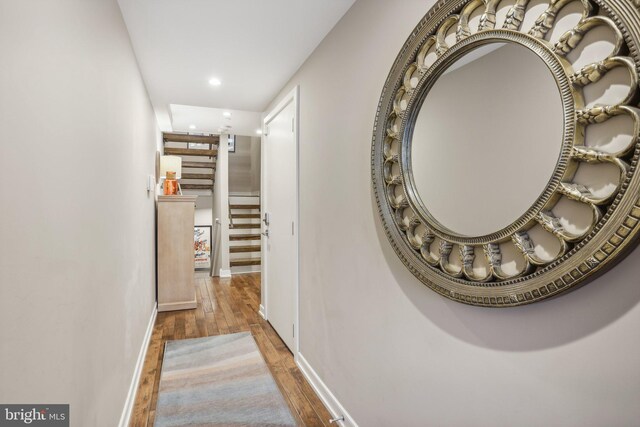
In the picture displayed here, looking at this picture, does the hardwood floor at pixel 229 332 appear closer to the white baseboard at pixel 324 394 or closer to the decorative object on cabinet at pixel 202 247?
the white baseboard at pixel 324 394

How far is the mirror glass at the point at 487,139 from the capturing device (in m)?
0.84

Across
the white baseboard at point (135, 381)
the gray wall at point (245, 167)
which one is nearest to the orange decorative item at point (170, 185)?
the white baseboard at point (135, 381)

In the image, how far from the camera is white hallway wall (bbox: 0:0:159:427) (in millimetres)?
732

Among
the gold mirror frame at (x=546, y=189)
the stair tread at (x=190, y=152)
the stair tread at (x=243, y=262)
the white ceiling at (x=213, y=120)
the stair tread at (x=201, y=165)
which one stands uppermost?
the white ceiling at (x=213, y=120)

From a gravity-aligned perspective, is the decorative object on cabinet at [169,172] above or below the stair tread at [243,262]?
above

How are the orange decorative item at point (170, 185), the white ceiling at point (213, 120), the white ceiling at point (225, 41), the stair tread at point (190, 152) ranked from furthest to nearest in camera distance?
the stair tread at point (190, 152), the orange decorative item at point (170, 185), the white ceiling at point (213, 120), the white ceiling at point (225, 41)

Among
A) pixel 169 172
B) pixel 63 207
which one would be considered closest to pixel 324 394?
pixel 63 207

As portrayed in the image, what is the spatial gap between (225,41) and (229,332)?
243cm

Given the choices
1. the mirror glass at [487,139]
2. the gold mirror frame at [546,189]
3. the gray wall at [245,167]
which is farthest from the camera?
the gray wall at [245,167]

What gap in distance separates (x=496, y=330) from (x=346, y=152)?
43.9 inches

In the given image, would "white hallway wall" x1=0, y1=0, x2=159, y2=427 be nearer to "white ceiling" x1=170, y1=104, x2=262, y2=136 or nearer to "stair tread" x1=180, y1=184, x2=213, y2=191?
"white ceiling" x1=170, y1=104, x2=262, y2=136

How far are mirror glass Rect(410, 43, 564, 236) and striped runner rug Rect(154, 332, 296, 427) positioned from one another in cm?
154

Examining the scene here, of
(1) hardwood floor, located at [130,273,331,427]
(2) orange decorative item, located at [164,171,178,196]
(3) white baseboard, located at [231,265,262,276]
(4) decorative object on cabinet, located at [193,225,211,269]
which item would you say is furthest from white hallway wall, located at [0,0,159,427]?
(4) decorative object on cabinet, located at [193,225,211,269]

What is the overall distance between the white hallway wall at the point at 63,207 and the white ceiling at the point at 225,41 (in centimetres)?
25
